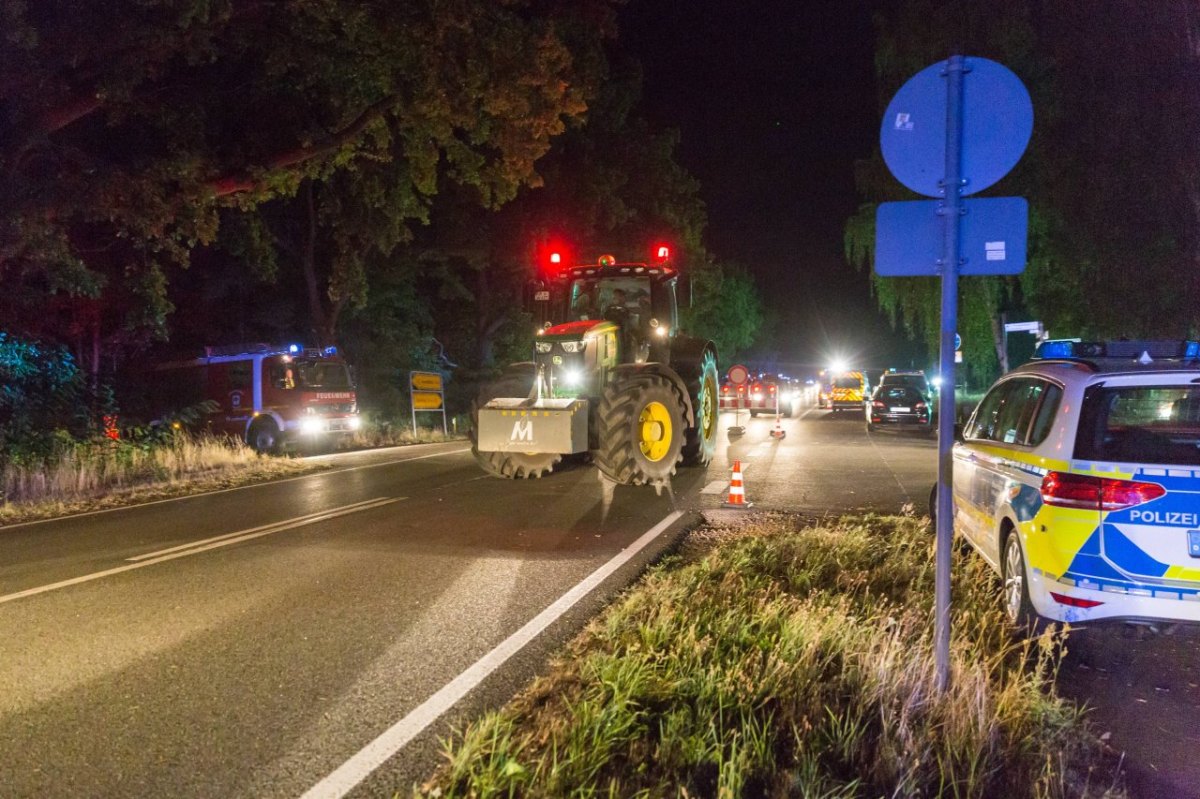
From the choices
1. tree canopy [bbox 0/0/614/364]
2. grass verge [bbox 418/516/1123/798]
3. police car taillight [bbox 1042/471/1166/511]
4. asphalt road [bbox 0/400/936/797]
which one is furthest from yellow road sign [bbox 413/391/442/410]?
police car taillight [bbox 1042/471/1166/511]

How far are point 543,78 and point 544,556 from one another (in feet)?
34.0

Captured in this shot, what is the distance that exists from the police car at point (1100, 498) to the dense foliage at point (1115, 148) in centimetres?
1333

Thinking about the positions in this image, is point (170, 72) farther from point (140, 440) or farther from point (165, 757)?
point (165, 757)

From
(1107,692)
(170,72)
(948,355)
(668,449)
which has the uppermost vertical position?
(170,72)

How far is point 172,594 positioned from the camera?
6215 millimetres

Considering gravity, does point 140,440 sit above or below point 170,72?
below

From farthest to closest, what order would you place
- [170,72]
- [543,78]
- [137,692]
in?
[543,78]
[170,72]
[137,692]

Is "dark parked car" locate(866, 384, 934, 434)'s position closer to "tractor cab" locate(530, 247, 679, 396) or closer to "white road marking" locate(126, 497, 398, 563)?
"tractor cab" locate(530, 247, 679, 396)

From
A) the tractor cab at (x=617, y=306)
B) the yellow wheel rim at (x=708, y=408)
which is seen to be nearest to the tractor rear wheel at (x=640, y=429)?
Answer: the tractor cab at (x=617, y=306)

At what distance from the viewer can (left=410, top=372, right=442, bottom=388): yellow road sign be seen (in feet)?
73.3

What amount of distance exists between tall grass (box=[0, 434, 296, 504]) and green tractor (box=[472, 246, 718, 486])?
529cm

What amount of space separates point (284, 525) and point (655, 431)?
4.67 m

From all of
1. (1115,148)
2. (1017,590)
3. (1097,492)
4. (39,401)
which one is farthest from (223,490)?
(1115,148)

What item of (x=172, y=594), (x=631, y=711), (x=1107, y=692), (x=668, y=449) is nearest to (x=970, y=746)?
(x=631, y=711)
